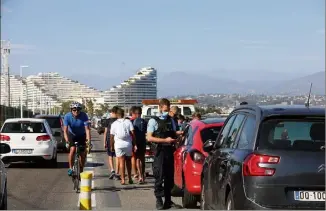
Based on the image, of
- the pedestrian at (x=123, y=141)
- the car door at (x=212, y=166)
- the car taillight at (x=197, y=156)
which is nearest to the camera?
the car door at (x=212, y=166)

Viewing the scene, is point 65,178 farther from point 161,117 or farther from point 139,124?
point 161,117

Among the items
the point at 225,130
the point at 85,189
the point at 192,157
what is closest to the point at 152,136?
the point at 192,157

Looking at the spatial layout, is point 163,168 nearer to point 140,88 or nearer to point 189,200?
point 189,200

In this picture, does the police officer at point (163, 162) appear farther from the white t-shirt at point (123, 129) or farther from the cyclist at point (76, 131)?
the white t-shirt at point (123, 129)

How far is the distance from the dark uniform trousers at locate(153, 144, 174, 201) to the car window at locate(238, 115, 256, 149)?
3.23 metres

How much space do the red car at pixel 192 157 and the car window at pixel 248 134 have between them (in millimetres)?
2951

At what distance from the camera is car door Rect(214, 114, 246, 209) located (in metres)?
8.08

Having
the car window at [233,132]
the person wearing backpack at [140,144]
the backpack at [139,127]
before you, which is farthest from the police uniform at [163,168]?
the backpack at [139,127]

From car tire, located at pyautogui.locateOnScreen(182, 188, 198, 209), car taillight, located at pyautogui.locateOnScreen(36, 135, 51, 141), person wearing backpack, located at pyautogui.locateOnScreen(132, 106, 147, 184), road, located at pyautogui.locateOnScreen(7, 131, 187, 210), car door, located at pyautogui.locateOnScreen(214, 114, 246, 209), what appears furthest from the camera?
car taillight, located at pyautogui.locateOnScreen(36, 135, 51, 141)

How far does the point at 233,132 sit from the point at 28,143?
42.6ft

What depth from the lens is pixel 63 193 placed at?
14.0 metres

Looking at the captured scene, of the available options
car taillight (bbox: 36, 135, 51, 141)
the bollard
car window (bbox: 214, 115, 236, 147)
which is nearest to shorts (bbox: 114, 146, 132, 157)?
the bollard

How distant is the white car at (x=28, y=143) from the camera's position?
20578 millimetres

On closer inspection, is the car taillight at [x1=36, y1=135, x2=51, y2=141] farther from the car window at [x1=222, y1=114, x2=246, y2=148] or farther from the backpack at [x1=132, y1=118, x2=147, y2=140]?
the car window at [x1=222, y1=114, x2=246, y2=148]
